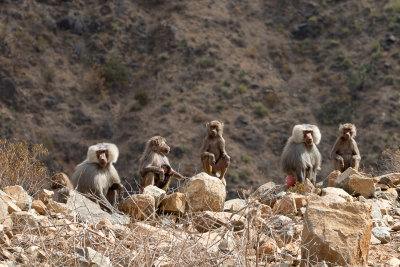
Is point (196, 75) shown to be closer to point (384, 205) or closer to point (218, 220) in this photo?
point (384, 205)

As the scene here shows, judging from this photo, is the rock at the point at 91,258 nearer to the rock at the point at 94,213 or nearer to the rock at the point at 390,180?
the rock at the point at 94,213

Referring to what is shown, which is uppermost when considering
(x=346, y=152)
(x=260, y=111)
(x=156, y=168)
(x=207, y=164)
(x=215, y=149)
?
(x=346, y=152)

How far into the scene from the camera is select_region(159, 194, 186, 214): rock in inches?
248

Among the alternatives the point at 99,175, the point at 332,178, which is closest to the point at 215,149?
the point at 332,178

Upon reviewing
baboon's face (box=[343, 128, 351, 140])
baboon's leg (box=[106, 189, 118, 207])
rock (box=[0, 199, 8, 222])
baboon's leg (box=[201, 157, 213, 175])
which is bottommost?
baboon's leg (box=[106, 189, 118, 207])

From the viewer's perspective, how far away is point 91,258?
3.72m

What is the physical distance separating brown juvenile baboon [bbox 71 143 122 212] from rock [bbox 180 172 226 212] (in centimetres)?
204

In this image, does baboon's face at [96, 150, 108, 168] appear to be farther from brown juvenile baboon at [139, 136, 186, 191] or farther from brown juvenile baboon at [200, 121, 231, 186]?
brown juvenile baboon at [200, 121, 231, 186]

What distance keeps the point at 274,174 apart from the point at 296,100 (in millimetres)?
5697

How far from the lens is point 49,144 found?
Result: 2856 cm

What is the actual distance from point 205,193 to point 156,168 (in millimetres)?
3144

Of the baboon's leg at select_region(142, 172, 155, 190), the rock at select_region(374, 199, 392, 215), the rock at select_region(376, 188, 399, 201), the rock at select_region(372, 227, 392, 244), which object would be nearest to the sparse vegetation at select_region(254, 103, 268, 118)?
the baboon's leg at select_region(142, 172, 155, 190)

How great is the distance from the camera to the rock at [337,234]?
162 inches

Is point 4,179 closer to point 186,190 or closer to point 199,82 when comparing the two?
point 186,190
